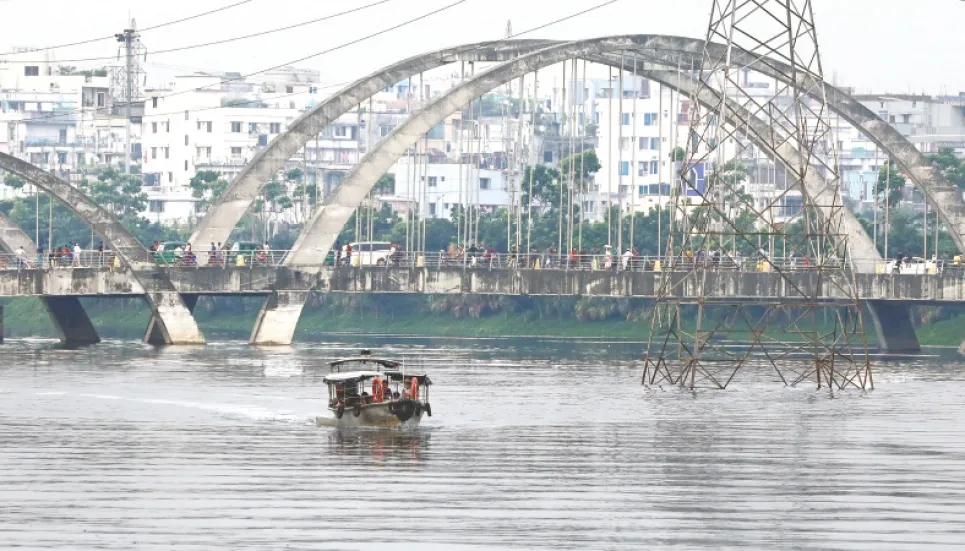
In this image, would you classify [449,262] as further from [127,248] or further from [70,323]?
[70,323]

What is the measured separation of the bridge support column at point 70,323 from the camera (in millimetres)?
116000

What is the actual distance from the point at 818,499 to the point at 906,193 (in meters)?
150

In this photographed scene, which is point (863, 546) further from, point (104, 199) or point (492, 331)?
point (104, 199)

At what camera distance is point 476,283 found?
366 ft

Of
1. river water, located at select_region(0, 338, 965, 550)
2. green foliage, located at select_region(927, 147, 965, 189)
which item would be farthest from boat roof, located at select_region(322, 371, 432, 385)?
green foliage, located at select_region(927, 147, 965, 189)

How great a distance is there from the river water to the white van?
30.2 meters

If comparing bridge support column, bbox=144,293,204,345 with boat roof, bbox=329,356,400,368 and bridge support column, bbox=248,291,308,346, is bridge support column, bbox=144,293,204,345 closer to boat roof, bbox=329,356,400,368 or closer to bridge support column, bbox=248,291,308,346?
bridge support column, bbox=248,291,308,346

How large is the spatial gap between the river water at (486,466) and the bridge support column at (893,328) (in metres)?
28.8

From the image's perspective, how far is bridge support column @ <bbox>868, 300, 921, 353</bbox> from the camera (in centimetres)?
11450

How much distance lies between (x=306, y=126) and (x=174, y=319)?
540 inches

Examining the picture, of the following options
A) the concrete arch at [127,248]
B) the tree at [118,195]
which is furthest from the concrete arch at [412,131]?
the tree at [118,195]

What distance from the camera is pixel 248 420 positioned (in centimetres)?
6406

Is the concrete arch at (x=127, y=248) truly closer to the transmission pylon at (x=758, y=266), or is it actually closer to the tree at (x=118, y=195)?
the transmission pylon at (x=758, y=266)

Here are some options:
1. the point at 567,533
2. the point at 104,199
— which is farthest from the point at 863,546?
the point at 104,199
